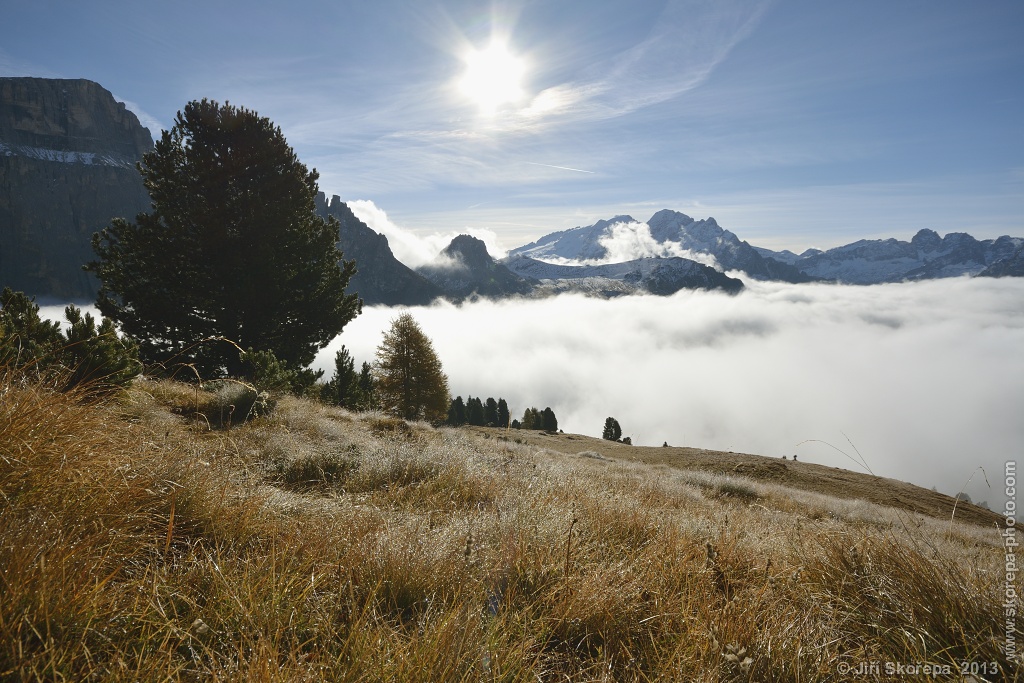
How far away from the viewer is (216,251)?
15.7 meters

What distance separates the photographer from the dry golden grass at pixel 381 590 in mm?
1688

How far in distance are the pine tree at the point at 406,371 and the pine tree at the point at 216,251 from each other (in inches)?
654

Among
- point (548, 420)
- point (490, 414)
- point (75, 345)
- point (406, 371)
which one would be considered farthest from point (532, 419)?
point (75, 345)

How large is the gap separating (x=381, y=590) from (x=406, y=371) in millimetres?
32516

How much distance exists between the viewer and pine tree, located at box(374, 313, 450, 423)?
1337 inches

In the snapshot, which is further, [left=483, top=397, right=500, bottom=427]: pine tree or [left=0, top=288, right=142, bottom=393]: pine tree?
[left=483, top=397, right=500, bottom=427]: pine tree

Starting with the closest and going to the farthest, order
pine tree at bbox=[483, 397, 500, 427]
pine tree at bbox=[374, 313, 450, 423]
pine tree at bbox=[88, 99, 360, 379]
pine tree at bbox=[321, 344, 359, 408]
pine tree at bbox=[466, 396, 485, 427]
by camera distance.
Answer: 1. pine tree at bbox=[88, 99, 360, 379]
2. pine tree at bbox=[321, 344, 359, 408]
3. pine tree at bbox=[374, 313, 450, 423]
4. pine tree at bbox=[466, 396, 485, 427]
5. pine tree at bbox=[483, 397, 500, 427]

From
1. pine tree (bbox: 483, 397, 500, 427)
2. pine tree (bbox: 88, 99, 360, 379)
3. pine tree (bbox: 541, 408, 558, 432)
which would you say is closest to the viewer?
pine tree (bbox: 88, 99, 360, 379)

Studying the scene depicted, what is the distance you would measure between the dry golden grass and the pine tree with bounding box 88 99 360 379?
45.4 feet

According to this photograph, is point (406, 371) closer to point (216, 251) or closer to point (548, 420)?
point (216, 251)

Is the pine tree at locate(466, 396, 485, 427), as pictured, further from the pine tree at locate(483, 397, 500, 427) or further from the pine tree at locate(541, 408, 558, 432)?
the pine tree at locate(541, 408, 558, 432)

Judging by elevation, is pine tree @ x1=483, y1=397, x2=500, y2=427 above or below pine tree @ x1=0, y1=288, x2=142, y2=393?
below

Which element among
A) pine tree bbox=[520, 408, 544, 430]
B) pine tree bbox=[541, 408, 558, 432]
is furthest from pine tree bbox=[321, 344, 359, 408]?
pine tree bbox=[541, 408, 558, 432]

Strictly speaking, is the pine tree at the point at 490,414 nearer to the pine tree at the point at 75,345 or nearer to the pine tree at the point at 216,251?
the pine tree at the point at 216,251
